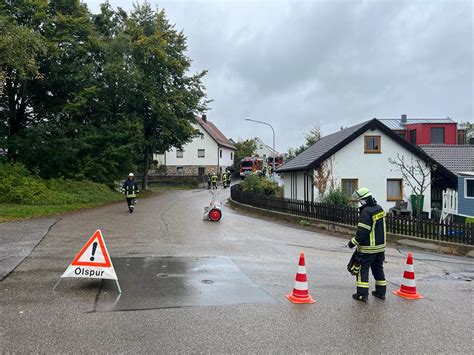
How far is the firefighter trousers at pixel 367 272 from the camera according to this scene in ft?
21.1

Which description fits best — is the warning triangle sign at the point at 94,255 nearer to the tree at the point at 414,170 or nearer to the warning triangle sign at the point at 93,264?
the warning triangle sign at the point at 93,264

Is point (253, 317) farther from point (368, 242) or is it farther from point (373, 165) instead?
point (373, 165)

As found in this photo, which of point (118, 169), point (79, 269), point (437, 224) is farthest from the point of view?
point (118, 169)

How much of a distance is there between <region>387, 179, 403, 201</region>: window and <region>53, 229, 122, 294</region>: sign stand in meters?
19.4

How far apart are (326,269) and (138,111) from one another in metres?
29.0

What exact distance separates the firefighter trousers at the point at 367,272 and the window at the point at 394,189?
17.4 m

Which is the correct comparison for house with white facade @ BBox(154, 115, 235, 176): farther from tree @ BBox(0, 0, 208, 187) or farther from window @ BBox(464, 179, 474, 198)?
window @ BBox(464, 179, 474, 198)

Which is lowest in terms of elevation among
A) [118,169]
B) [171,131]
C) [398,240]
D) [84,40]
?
[398,240]

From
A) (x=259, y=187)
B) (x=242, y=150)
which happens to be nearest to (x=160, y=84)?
(x=259, y=187)

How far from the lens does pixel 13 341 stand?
456 centimetres

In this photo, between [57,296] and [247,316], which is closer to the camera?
[247,316]

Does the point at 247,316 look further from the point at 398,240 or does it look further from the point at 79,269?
the point at 398,240

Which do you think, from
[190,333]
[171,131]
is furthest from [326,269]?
[171,131]

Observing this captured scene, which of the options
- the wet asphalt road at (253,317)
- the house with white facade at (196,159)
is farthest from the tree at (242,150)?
the wet asphalt road at (253,317)
